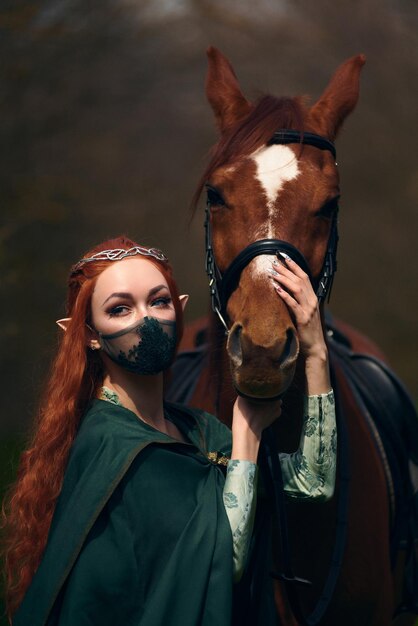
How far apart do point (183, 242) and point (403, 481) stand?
85.9 inches

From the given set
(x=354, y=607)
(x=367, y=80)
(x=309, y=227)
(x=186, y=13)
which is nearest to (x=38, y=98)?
(x=186, y=13)

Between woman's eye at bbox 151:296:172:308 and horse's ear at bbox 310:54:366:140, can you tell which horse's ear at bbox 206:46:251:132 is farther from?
woman's eye at bbox 151:296:172:308

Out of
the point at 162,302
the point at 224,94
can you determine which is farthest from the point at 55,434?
the point at 224,94

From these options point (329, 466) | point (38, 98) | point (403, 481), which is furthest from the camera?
point (38, 98)

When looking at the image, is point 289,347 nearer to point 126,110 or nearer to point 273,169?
point 273,169

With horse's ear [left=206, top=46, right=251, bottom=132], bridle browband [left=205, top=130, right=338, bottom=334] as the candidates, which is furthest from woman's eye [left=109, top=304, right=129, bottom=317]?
horse's ear [left=206, top=46, right=251, bottom=132]

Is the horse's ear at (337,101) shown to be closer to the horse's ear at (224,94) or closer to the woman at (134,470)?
the horse's ear at (224,94)

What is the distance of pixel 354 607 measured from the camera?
231cm

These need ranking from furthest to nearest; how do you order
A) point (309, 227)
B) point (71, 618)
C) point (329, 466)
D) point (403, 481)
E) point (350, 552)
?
point (403, 481)
point (350, 552)
point (309, 227)
point (329, 466)
point (71, 618)

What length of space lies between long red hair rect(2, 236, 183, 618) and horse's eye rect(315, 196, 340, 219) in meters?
0.44

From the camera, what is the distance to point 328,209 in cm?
206

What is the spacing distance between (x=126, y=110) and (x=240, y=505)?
3.20 m

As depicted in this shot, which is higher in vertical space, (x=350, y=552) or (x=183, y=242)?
(x=183, y=242)

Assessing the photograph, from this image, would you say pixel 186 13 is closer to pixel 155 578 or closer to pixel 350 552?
pixel 350 552
